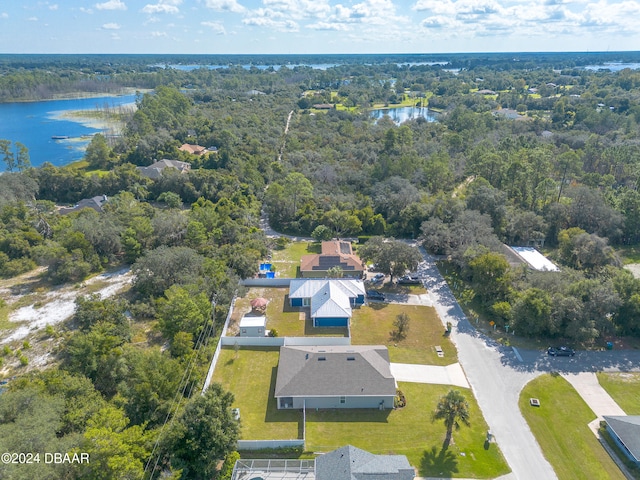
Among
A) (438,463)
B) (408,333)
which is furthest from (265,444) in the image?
(408,333)

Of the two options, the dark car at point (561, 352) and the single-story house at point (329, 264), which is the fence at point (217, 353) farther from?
the dark car at point (561, 352)

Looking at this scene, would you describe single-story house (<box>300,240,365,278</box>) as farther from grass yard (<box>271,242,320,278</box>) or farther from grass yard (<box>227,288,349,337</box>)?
grass yard (<box>227,288,349,337</box>)

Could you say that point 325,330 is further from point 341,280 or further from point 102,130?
point 102,130

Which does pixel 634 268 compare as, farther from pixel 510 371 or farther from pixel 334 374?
pixel 334 374

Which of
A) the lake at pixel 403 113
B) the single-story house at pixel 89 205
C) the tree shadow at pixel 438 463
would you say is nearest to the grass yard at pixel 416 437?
the tree shadow at pixel 438 463

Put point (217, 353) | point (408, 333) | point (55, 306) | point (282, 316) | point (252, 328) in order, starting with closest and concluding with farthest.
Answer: point (217, 353), point (252, 328), point (408, 333), point (282, 316), point (55, 306)

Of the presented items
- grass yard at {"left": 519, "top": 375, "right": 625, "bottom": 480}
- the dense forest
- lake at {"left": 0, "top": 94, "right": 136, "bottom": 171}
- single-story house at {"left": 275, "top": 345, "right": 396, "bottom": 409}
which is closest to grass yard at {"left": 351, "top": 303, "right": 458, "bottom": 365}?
single-story house at {"left": 275, "top": 345, "right": 396, "bottom": 409}

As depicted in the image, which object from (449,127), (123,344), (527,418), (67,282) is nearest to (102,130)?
(67,282)
